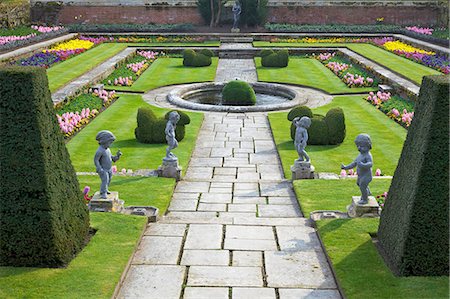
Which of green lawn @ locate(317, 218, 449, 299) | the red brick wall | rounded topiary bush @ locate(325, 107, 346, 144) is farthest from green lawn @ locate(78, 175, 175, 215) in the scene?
the red brick wall

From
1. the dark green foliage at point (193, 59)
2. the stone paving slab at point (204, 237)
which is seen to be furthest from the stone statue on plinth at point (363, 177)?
the dark green foliage at point (193, 59)

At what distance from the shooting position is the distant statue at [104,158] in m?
8.66

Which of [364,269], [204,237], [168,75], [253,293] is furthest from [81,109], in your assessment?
[364,269]

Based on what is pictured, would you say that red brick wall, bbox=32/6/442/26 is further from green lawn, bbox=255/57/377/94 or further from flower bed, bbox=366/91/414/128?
flower bed, bbox=366/91/414/128

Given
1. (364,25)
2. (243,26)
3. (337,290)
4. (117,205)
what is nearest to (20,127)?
(117,205)

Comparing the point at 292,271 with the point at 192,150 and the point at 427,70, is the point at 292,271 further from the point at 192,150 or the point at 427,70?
the point at 427,70

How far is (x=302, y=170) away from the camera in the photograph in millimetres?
11617

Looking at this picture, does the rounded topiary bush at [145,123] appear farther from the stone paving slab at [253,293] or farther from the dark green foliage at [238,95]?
the stone paving slab at [253,293]

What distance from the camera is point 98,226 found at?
8.32 m

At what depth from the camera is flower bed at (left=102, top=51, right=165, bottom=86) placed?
23.5 meters

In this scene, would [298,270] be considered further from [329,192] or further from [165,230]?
[329,192]

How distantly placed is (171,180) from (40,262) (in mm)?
4572

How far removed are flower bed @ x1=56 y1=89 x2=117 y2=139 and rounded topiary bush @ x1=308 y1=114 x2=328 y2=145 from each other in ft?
20.6

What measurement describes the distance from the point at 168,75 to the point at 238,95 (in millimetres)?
5961
